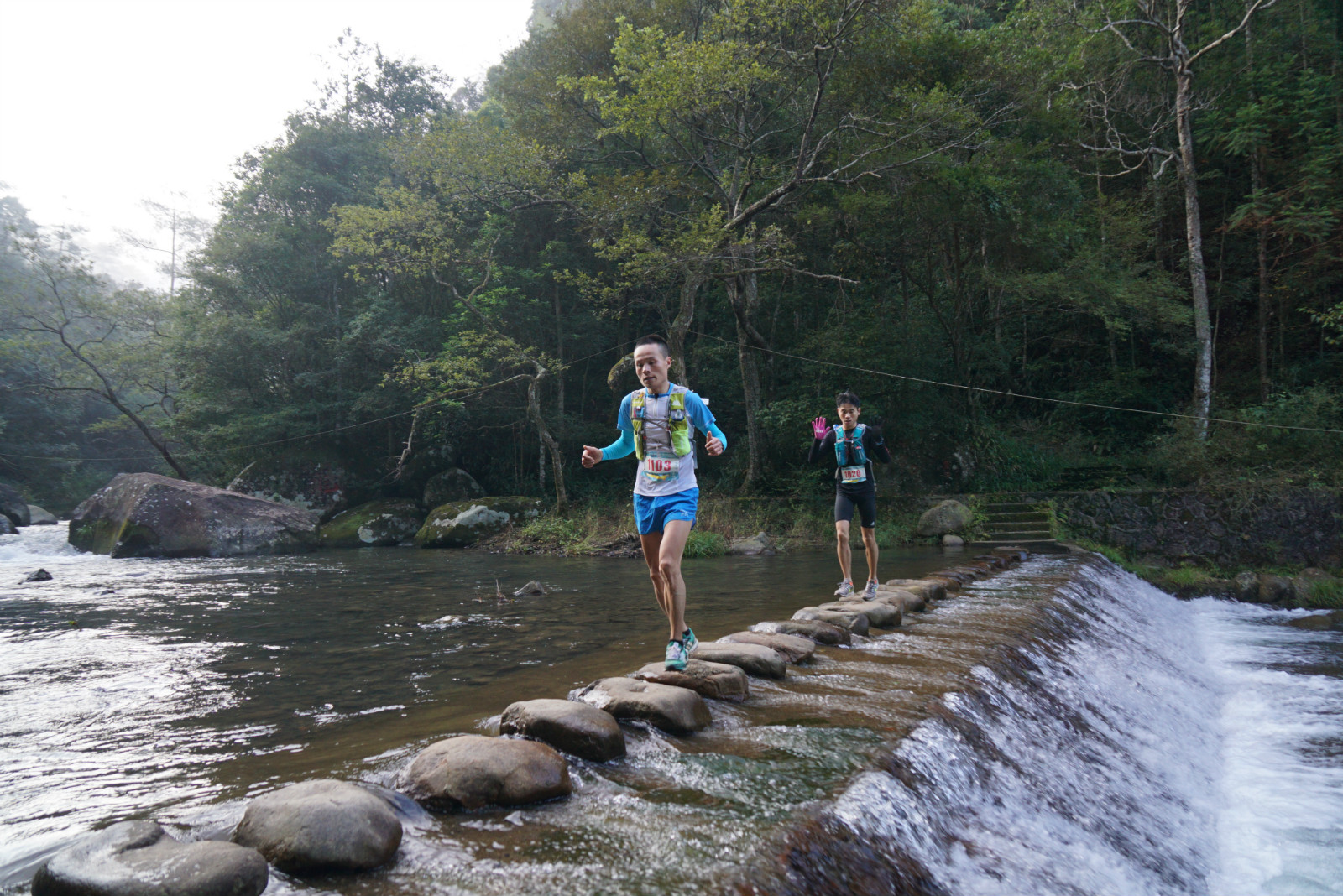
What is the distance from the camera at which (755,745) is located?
2844mm

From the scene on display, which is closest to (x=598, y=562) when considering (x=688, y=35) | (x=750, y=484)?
(x=750, y=484)

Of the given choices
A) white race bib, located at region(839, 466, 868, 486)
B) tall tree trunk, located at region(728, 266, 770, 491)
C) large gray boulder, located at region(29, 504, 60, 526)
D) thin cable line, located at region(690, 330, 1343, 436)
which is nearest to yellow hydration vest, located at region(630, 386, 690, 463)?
white race bib, located at region(839, 466, 868, 486)

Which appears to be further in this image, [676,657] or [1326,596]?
[1326,596]

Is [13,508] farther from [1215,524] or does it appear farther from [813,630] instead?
[1215,524]

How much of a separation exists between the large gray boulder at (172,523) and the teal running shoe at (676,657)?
46.9 feet

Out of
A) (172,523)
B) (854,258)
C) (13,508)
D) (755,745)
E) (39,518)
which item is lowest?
(39,518)

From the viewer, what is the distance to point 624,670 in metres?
4.29

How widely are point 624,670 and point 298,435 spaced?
70.5 ft

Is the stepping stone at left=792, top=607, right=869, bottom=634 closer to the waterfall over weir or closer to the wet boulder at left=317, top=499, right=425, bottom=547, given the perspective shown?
the waterfall over weir

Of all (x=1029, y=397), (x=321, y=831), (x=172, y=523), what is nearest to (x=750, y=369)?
(x=1029, y=397)

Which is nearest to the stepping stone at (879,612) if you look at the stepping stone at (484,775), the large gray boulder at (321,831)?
the stepping stone at (484,775)

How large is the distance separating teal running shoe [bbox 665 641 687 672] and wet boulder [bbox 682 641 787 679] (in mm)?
252

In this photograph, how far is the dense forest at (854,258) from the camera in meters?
14.3

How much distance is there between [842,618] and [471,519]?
13308mm
